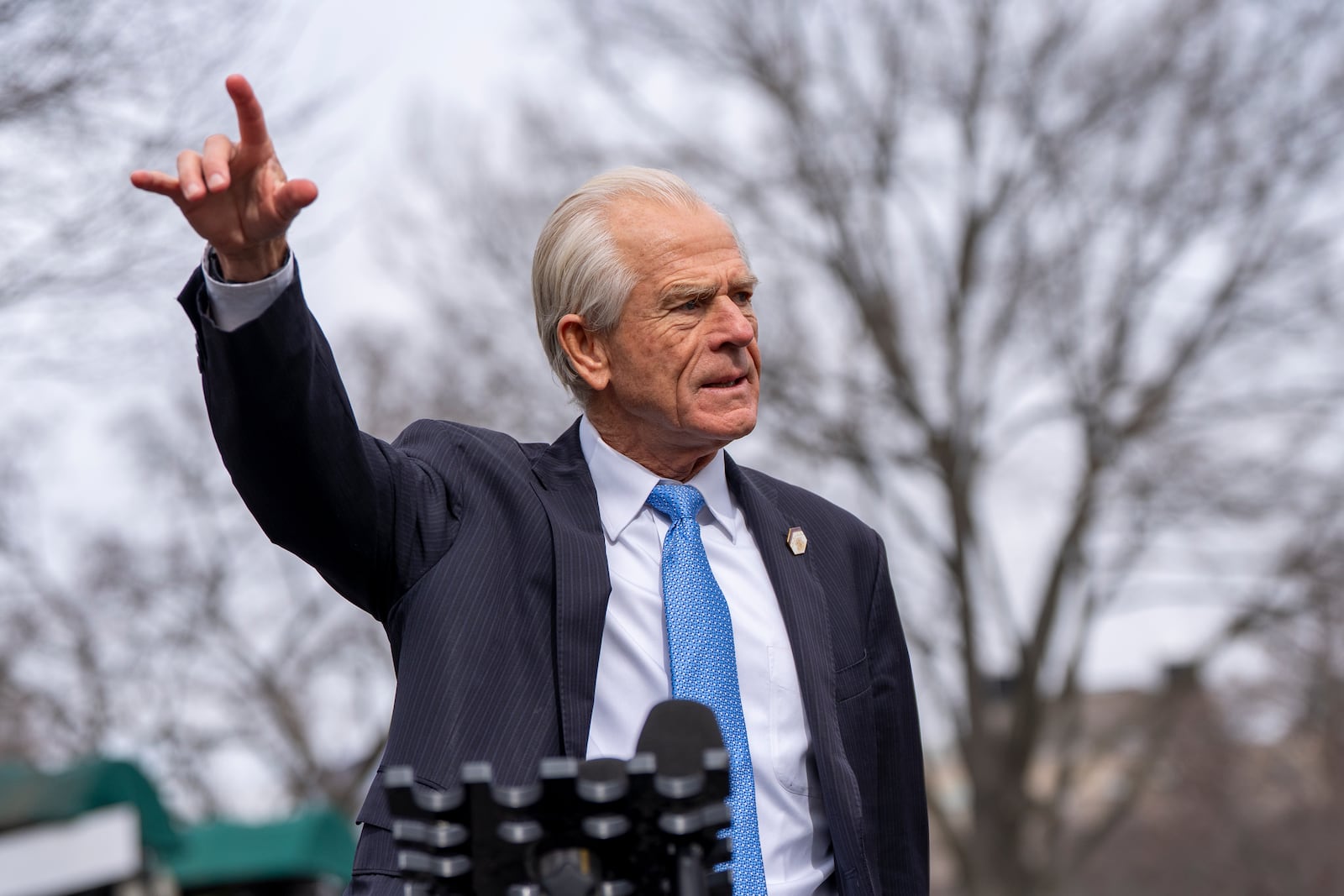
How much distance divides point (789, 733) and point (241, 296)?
1.17 meters

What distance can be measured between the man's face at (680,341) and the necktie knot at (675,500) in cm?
9

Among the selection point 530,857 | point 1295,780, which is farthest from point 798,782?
point 1295,780

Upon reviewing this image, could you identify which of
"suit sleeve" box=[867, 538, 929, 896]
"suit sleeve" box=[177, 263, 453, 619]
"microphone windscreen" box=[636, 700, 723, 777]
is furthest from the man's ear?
"microphone windscreen" box=[636, 700, 723, 777]

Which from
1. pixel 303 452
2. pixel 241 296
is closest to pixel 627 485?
pixel 303 452

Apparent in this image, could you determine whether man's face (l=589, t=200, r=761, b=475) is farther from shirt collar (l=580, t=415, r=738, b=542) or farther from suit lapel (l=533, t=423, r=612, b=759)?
suit lapel (l=533, t=423, r=612, b=759)

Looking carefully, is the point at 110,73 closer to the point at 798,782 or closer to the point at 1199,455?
the point at 798,782

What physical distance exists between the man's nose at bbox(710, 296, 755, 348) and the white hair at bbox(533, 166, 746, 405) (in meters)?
0.17

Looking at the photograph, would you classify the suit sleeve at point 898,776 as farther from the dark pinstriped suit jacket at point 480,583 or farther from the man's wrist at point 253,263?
the man's wrist at point 253,263

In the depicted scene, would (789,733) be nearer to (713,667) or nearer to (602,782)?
(713,667)

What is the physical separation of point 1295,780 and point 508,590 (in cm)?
3200

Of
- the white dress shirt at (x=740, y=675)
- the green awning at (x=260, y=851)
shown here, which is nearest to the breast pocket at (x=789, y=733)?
the white dress shirt at (x=740, y=675)

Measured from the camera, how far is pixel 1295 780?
1219 inches

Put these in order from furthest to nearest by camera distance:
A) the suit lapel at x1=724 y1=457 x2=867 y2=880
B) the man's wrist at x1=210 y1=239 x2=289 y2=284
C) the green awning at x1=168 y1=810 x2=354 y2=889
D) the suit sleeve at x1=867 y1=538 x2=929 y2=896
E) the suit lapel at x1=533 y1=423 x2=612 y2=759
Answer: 1. the green awning at x1=168 y1=810 x2=354 y2=889
2. the suit sleeve at x1=867 y1=538 x2=929 y2=896
3. the suit lapel at x1=724 y1=457 x2=867 y2=880
4. the suit lapel at x1=533 y1=423 x2=612 y2=759
5. the man's wrist at x1=210 y1=239 x2=289 y2=284

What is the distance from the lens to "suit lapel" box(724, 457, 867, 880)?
2553mm
